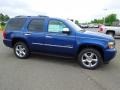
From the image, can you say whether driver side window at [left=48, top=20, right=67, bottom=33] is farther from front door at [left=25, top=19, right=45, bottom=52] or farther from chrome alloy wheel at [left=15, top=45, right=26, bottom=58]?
chrome alloy wheel at [left=15, top=45, right=26, bottom=58]

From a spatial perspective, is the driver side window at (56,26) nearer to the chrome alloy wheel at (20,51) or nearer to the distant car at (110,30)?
the chrome alloy wheel at (20,51)

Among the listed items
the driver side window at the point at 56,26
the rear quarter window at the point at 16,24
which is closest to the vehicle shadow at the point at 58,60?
the driver side window at the point at 56,26

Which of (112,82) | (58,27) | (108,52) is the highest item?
(58,27)

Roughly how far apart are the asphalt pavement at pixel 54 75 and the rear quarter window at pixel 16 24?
1.33 m

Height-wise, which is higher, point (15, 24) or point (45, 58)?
point (15, 24)

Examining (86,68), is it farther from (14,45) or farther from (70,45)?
(14,45)

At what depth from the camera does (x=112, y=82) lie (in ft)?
18.6

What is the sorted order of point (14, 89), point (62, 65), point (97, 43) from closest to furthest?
point (14, 89) → point (97, 43) → point (62, 65)

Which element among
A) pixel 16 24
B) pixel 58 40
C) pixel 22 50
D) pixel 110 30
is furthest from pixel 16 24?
pixel 110 30

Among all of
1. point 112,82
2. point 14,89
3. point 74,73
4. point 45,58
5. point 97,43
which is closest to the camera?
point 14,89

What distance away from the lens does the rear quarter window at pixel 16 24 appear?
331 inches

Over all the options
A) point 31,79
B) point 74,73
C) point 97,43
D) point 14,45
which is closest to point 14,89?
point 31,79

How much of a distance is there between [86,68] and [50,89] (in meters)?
2.43

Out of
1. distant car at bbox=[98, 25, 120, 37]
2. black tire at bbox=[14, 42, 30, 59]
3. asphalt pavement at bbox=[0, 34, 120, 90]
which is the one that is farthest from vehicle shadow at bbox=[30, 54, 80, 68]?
distant car at bbox=[98, 25, 120, 37]
